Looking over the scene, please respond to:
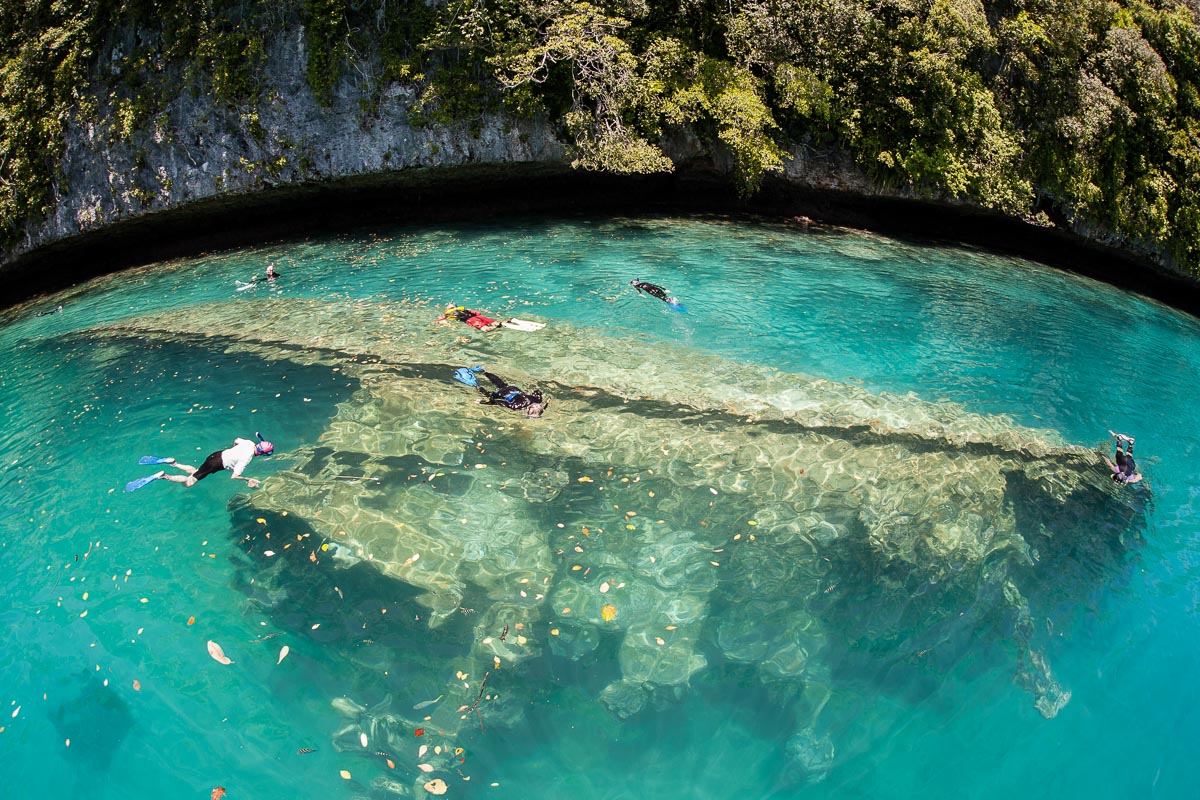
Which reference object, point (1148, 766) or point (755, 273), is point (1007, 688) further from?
point (755, 273)

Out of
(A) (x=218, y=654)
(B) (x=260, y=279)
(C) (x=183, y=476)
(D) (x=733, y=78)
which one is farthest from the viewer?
(D) (x=733, y=78)

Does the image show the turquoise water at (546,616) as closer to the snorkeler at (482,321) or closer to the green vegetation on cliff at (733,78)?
the snorkeler at (482,321)

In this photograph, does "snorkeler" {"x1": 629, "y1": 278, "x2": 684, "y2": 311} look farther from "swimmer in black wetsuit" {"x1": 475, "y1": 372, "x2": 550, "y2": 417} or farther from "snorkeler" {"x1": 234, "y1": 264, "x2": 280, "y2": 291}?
"snorkeler" {"x1": 234, "y1": 264, "x2": 280, "y2": 291}

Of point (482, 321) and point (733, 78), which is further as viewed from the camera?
point (733, 78)

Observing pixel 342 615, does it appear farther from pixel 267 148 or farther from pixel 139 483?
pixel 267 148

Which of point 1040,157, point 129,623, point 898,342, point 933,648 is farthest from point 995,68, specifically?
point 129,623

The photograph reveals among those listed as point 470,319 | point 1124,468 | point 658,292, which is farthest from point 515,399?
point 1124,468

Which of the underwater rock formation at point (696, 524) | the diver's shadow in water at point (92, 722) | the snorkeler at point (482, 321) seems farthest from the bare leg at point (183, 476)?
the snorkeler at point (482, 321)
